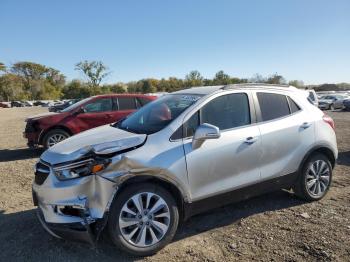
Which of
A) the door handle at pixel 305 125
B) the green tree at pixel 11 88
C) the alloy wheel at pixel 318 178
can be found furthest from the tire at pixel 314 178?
the green tree at pixel 11 88

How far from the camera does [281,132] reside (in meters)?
4.76

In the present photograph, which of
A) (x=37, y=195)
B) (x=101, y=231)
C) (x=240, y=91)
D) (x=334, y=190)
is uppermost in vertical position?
(x=240, y=91)

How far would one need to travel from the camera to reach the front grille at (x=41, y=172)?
12.5 ft

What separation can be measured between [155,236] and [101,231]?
1.95 ft

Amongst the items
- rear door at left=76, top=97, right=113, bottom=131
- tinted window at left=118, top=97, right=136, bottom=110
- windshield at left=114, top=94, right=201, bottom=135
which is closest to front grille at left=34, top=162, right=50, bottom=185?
windshield at left=114, top=94, right=201, bottom=135

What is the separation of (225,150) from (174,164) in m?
0.70

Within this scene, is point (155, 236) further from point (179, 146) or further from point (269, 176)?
point (269, 176)

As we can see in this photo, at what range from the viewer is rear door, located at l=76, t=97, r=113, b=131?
991 centimetres

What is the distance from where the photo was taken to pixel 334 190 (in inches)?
229

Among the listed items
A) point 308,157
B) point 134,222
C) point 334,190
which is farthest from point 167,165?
point 334,190

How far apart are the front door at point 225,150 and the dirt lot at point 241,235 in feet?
1.83

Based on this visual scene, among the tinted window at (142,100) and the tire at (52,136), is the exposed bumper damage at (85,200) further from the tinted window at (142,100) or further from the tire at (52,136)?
the tinted window at (142,100)

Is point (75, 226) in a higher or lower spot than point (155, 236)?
higher

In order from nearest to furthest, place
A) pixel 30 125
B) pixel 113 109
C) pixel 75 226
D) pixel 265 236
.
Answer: pixel 75 226 < pixel 265 236 < pixel 30 125 < pixel 113 109
